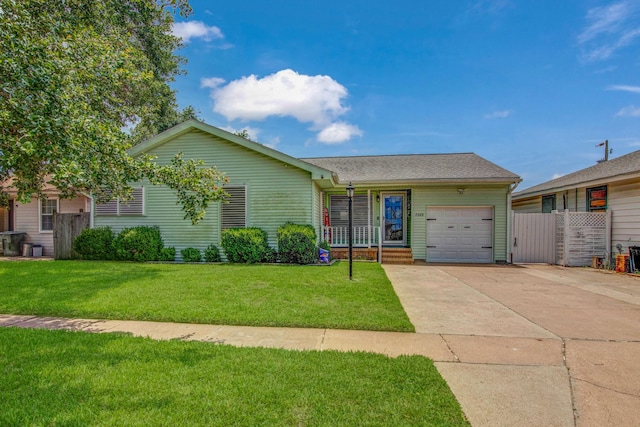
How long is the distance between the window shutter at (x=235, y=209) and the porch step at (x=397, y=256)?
5486 mm

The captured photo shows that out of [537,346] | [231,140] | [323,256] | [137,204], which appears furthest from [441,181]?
[137,204]

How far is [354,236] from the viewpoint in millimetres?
12781

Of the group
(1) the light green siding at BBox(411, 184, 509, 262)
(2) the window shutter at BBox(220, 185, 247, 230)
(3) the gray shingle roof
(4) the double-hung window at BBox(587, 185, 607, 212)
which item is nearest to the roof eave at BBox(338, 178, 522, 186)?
(3) the gray shingle roof

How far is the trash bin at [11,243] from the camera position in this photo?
13312 millimetres

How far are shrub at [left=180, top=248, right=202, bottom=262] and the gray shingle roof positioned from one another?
605 cm

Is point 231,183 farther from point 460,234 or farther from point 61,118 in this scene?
point 460,234

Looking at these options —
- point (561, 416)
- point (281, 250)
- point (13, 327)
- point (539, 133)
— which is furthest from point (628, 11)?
point (13, 327)

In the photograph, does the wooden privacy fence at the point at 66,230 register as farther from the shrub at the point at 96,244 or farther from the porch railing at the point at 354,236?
the porch railing at the point at 354,236

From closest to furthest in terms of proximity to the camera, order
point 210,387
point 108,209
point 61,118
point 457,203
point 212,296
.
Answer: point 210,387 < point 61,118 < point 212,296 < point 108,209 < point 457,203

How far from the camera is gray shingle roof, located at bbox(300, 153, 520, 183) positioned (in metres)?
11.7

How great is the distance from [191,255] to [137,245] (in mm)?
1876

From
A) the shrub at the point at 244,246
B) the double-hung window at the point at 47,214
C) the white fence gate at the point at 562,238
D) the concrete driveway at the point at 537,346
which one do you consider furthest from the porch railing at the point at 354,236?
the double-hung window at the point at 47,214

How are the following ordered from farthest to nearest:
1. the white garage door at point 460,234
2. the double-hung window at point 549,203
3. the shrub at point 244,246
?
1. the double-hung window at point 549,203
2. the white garage door at point 460,234
3. the shrub at point 244,246

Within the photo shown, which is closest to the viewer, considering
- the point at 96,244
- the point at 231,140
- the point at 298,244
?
the point at 298,244
